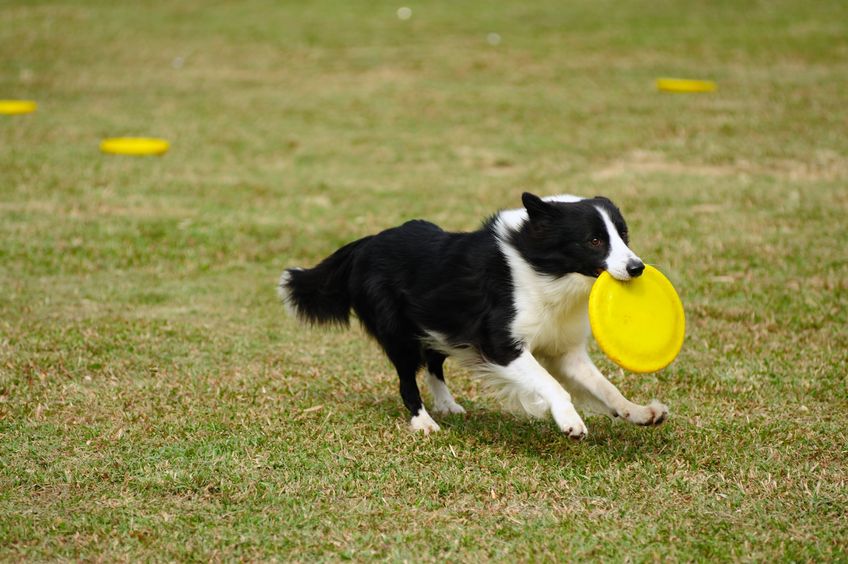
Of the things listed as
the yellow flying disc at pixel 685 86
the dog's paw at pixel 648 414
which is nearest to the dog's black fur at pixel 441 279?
the dog's paw at pixel 648 414

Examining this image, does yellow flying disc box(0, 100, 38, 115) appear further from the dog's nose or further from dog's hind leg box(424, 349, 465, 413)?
the dog's nose

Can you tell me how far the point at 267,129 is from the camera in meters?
16.4

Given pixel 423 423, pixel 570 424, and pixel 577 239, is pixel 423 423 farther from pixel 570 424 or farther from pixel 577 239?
pixel 577 239

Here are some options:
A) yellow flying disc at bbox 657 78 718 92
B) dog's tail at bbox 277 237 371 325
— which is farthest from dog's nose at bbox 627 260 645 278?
yellow flying disc at bbox 657 78 718 92

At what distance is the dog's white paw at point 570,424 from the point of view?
5.22 meters

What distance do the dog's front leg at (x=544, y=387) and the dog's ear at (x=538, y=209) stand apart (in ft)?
2.26

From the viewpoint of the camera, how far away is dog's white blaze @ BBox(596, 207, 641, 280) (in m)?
5.24

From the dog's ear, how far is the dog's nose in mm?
478

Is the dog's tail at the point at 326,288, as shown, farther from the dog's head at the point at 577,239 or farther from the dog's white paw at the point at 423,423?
the dog's head at the point at 577,239

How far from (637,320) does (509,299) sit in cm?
67

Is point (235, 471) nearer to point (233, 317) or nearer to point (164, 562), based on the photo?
point (164, 562)

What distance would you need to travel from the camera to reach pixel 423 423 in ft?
19.5

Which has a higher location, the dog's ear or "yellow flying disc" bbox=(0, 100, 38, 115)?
the dog's ear

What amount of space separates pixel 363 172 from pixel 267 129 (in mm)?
2874
